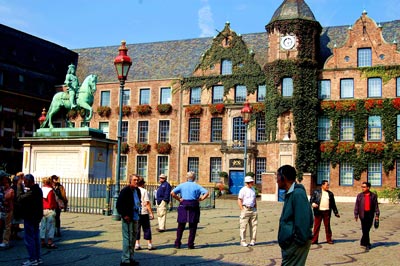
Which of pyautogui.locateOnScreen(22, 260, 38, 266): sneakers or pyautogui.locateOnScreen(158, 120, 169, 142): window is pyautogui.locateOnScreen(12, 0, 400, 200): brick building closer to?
pyautogui.locateOnScreen(158, 120, 169, 142): window

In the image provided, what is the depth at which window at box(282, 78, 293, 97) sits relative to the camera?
4312cm

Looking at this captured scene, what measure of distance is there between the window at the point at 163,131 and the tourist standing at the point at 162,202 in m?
31.8

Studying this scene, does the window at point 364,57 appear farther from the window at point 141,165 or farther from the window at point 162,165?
the window at point 141,165

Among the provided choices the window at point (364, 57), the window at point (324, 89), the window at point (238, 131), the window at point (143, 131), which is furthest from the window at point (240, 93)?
the window at point (364, 57)

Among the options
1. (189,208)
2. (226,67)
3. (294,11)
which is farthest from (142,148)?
(189,208)

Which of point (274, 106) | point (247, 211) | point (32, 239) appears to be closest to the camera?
point (32, 239)

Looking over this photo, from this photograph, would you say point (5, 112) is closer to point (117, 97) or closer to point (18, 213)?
point (117, 97)

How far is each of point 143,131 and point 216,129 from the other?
297 inches

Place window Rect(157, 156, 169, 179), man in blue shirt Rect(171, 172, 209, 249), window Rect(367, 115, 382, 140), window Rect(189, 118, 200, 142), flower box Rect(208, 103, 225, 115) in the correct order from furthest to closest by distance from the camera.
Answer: window Rect(157, 156, 169, 179), window Rect(189, 118, 200, 142), flower box Rect(208, 103, 225, 115), window Rect(367, 115, 382, 140), man in blue shirt Rect(171, 172, 209, 249)

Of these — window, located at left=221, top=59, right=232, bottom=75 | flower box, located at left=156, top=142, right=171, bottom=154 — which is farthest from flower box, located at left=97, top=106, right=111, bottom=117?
window, located at left=221, top=59, right=232, bottom=75

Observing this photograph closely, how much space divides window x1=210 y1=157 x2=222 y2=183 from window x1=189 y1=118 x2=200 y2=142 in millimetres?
2541

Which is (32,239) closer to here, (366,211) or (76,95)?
(366,211)

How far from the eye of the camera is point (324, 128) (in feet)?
141

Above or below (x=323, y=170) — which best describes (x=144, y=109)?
above
